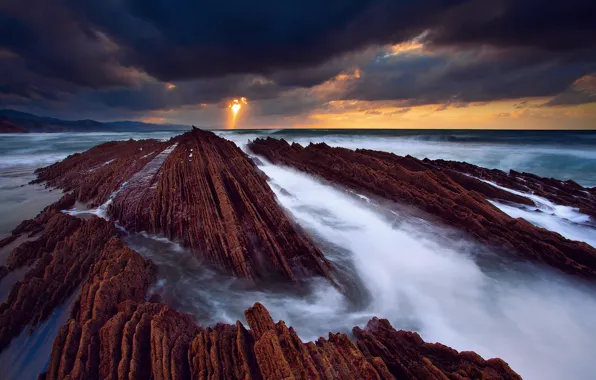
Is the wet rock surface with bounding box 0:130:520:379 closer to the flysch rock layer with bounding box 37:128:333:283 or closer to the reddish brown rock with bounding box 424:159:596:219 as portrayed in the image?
the flysch rock layer with bounding box 37:128:333:283

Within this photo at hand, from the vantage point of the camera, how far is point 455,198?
8055 millimetres

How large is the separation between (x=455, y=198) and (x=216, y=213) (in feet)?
22.9

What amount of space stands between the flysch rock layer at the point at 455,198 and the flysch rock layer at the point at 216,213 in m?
3.86

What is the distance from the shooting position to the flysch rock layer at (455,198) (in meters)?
5.96

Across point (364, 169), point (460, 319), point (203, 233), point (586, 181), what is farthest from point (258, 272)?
point (586, 181)

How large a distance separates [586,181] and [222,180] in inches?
885

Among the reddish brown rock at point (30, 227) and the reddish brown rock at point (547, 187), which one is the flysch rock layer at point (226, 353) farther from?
the reddish brown rock at point (547, 187)

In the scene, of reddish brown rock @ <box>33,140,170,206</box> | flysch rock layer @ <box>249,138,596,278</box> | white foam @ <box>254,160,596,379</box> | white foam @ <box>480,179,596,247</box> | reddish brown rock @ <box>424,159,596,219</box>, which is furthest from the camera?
reddish brown rock @ <box>33,140,170,206</box>

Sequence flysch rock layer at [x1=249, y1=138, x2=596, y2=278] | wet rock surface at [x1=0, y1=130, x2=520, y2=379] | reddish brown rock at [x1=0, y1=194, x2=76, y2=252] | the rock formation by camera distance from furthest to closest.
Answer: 1. the rock formation
2. reddish brown rock at [x1=0, y1=194, x2=76, y2=252]
3. flysch rock layer at [x1=249, y1=138, x2=596, y2=278]
4. wet rock surface at [x1=0, y1=130, x2=520, y2=379]

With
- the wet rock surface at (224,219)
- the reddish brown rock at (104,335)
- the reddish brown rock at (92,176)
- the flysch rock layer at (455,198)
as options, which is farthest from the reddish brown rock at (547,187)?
the reddish brown rock at (92,176)

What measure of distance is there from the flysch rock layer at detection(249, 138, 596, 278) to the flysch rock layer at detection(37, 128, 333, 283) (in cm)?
386

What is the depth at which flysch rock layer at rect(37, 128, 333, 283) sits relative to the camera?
225 inches

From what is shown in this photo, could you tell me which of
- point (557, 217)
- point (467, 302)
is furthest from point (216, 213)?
point (557, 217)

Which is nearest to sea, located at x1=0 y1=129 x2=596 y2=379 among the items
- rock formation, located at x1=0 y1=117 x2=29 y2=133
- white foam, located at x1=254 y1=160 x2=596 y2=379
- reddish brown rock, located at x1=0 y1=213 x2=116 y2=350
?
white foam, located at x1=254 y1=160 x2=596 y2=379
